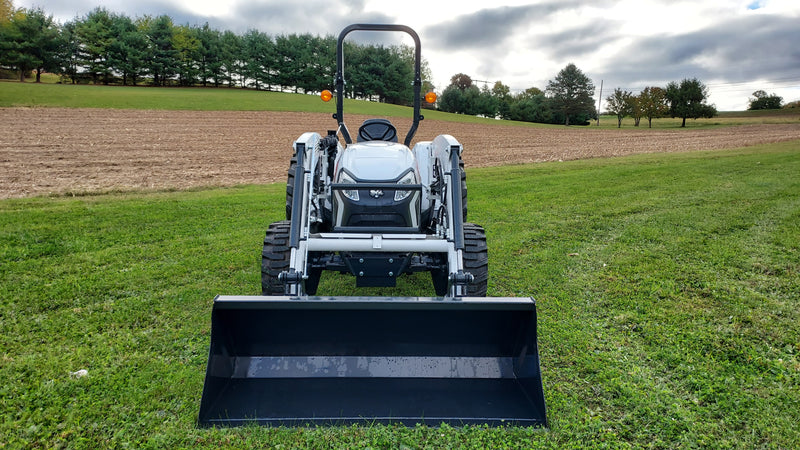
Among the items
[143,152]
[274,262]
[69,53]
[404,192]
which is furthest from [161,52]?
[404,192]

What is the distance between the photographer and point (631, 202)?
9.00 meters

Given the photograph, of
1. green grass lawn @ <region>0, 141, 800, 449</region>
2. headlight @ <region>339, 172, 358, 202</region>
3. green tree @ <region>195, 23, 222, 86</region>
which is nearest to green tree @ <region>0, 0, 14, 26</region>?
green tree @ <region>195, 23, 222, 86</region>

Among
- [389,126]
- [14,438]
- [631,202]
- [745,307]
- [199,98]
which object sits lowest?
[14,438]

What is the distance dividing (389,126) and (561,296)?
2.37 m

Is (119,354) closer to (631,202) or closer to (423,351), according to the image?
(423,351)

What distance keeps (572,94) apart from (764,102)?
33.4 metres

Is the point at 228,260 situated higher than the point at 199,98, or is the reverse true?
the point at 199,98

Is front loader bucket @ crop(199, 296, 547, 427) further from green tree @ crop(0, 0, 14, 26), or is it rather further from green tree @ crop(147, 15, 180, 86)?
green tree @ crop(147, 15, 180, 86)

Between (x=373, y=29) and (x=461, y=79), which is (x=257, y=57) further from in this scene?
(x=373, y=29)

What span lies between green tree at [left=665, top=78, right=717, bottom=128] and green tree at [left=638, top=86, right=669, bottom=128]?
0.65 meters

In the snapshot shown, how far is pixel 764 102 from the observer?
244ft

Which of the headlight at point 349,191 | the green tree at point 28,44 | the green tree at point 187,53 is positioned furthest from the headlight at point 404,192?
the green tree at point 187,53

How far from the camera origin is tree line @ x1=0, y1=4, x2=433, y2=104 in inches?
2012

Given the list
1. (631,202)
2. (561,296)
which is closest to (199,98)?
(631,202)
